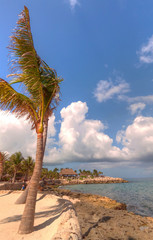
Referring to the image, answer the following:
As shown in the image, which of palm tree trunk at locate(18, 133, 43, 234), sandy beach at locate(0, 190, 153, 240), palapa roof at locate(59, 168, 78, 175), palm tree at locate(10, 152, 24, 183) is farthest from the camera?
palapa roof at locate(59, 168, 78, 175)

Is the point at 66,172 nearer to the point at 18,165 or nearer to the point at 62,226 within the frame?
the point at 18,165

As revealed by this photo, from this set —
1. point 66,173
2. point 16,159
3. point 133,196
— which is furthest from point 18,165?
point 66,173

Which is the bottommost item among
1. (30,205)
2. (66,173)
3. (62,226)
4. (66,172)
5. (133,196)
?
(66,173)

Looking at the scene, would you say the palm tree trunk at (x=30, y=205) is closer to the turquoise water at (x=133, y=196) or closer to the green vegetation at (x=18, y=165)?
the turquoise water at (x=133, y=196)

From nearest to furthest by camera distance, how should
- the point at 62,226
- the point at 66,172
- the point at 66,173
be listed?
the point at 62,226, the point at 66,173, the point at 66,172

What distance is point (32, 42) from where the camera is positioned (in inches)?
252

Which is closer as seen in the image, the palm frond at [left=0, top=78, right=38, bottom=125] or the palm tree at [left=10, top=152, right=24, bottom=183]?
the palm frond at [left=0, top=78, right=38, bottom=125]

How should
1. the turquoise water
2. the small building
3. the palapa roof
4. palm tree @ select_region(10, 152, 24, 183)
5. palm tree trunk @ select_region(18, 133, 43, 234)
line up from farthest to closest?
1. the palapa roof
2. the small building
3. palm tree @ select_region(10, 152, 24, 183)
4. the turquoise water
5. palm tree trunk @ select_region(18, 133, 43, 234)

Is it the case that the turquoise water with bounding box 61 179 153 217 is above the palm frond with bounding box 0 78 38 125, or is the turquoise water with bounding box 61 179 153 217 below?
below

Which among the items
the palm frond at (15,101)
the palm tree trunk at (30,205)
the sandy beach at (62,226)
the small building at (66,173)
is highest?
the palm frond at (15,101)

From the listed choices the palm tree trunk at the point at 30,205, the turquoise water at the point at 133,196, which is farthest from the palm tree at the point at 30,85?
the turquoise water at the point at 133,196

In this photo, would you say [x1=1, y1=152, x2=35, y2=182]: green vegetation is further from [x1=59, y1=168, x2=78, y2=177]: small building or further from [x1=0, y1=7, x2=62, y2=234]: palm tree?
[x1=59, y1=168, x2=78, y2=177]: small building

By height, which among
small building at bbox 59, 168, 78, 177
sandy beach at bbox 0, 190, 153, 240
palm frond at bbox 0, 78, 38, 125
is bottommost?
small building at bbox 59, 168, 78, 177

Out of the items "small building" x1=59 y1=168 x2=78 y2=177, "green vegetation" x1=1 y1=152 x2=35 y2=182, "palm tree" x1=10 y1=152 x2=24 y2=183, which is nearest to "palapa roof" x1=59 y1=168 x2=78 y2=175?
"small building" x1=59 y1=168 x2=78 y2=177
